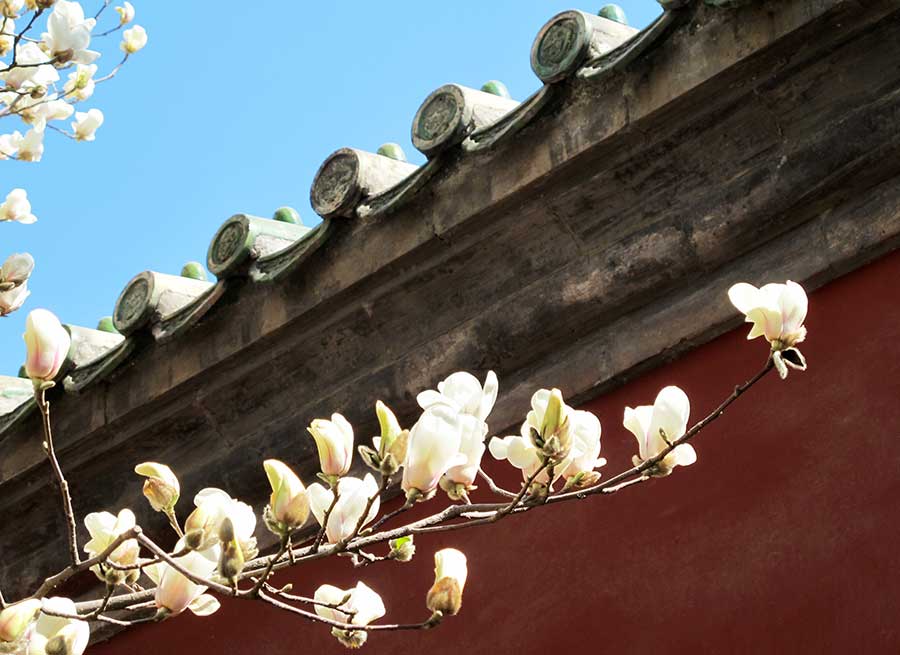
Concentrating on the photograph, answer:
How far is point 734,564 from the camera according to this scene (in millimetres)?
2561

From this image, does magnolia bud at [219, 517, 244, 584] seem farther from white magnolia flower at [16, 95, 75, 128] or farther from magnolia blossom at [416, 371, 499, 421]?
white magnolia flower at [16, 95, 75, 128]

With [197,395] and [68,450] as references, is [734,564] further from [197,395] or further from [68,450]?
[68,450]

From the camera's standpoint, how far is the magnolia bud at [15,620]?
4.97 feet

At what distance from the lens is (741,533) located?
258cm

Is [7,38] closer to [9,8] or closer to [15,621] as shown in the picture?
[9,8]

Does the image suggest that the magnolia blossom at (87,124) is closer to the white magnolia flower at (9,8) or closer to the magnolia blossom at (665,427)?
the white magnolia flower at (9,8)

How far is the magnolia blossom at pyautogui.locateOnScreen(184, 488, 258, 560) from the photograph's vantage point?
1504 mm

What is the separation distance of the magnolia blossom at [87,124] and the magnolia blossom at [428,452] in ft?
5.53

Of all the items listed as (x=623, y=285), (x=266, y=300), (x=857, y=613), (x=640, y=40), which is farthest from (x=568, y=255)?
(x=857, y=613)

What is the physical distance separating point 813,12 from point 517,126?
590 mm

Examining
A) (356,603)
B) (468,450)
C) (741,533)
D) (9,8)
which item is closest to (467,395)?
(468,450)

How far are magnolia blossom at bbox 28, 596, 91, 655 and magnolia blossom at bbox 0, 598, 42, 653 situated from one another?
0.18ft

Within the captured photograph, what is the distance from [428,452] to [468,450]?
0.12m

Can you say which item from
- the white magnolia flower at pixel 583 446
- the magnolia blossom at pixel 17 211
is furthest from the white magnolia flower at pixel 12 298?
the white magnolia flower at pixel 583 446
